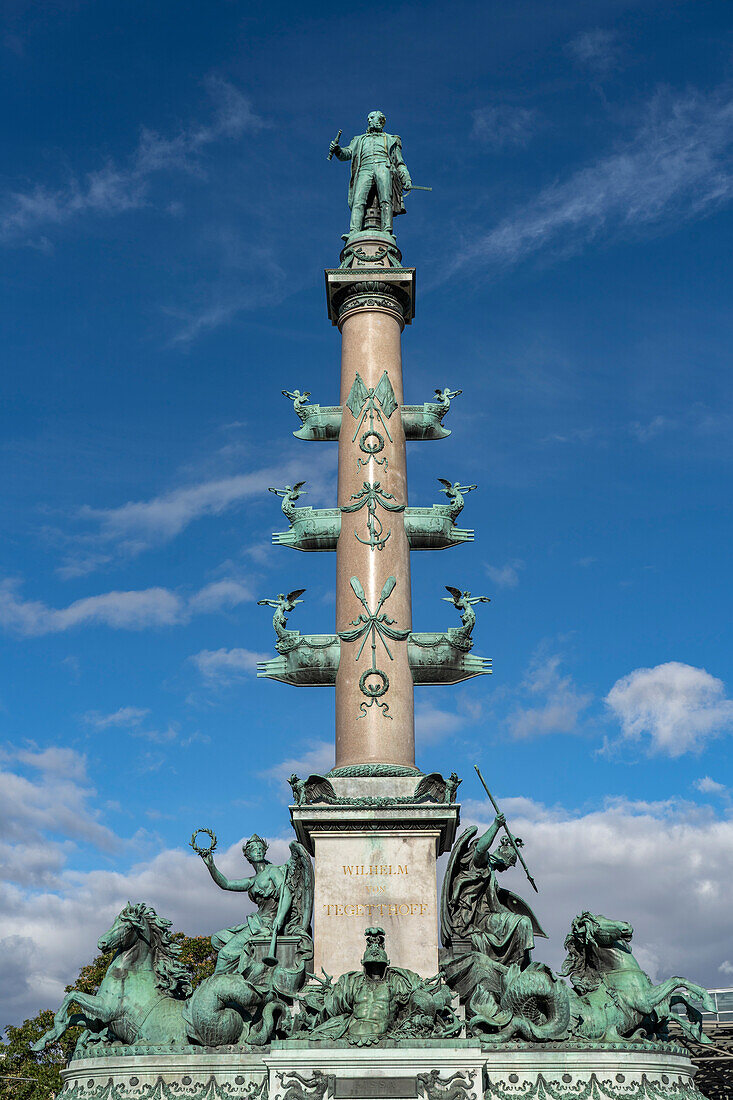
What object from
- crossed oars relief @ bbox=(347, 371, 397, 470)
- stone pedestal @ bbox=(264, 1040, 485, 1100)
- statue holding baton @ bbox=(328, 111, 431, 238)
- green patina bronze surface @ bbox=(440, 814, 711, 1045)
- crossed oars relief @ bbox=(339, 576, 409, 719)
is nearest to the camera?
stone pedestal @ bbox=(264, 1040, 485, 1100)

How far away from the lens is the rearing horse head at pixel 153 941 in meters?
18.4

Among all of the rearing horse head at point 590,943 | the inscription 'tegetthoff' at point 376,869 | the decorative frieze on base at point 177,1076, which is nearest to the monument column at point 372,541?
the inscription 'tegetthoff' at point 376,869

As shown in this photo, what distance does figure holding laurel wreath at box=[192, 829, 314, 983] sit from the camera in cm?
1888

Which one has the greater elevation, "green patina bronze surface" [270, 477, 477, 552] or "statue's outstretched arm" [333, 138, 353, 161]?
"statue's outstretched arm" [333, 138, 353, 161]

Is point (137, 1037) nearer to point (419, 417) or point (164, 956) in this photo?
point (164, 956)

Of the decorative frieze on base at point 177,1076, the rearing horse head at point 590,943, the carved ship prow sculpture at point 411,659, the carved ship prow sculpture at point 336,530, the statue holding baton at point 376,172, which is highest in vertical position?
the statue holding baton at point 376,172

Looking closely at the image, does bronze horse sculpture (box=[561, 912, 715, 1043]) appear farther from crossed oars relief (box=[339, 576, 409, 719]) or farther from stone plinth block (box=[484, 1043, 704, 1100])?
crossed oars relief (box=[339, 576, 409, 719])

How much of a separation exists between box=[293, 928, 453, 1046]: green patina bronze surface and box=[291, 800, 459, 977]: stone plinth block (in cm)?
162

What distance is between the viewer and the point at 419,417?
81.0 ft

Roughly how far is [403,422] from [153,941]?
1189 cm

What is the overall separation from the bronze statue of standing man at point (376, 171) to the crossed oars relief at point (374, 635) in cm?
931

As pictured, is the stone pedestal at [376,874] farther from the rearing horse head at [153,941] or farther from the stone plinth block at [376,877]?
the rearing horse head at [153,941]

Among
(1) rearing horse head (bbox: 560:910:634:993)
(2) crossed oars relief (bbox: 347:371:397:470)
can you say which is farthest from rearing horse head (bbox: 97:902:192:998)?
(2) crossed oars relief (bbox: 347:371:397:470)

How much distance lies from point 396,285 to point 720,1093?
79.0 ft
